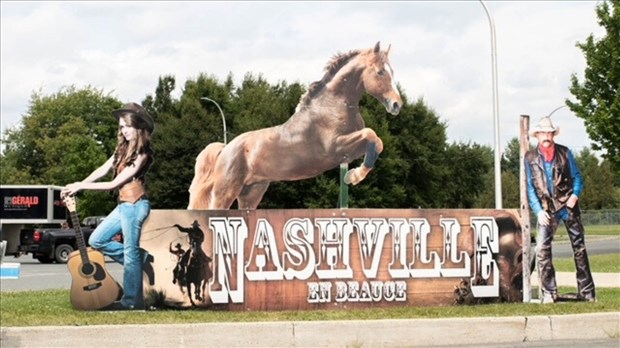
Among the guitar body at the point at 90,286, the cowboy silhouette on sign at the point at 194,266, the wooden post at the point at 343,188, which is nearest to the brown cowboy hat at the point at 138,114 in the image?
the cowboy silhouette on sign at the point at 194,266

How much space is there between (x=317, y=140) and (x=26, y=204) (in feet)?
85.6

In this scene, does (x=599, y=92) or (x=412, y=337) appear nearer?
(x=412, y=337)

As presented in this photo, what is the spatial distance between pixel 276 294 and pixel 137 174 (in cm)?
266

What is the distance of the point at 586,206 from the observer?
84.6m

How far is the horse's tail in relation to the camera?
55.9 feet

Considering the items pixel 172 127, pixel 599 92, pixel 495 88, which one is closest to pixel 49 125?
pixel 172 127

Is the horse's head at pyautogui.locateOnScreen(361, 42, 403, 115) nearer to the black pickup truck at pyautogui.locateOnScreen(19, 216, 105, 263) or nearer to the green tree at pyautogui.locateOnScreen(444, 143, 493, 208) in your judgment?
the black pickup truck at pyautogui.locateOnScreen(19, 216, 105, 263)

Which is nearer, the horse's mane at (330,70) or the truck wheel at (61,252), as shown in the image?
the horse's mane at (330,70)

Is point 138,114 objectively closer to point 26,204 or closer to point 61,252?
point 61,252

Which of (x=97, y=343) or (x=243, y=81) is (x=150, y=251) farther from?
(x=243, y=81)

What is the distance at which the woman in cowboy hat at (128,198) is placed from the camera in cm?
1402

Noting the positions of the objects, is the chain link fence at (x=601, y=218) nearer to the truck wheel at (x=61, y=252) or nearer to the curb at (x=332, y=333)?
the truck wheel at (x=61, y=252)

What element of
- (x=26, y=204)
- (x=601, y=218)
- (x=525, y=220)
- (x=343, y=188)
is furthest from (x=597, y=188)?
(x=525, y=220)

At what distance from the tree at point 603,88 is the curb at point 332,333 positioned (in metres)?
20.5
